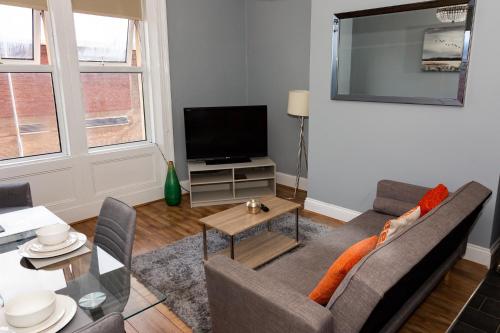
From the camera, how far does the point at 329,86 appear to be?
144 inches

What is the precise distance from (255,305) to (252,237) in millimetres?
1790

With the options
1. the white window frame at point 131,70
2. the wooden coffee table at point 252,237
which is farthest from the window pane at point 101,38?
the wooden coffee table at point 252,237

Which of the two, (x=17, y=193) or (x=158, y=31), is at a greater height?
(x=158, y=31)

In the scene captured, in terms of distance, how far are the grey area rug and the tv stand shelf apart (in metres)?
0.77

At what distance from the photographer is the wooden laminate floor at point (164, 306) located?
230 centimetres

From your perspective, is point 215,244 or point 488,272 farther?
point 215,244

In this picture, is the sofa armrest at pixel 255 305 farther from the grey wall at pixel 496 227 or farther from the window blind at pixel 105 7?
the window blind at pixel 105 7

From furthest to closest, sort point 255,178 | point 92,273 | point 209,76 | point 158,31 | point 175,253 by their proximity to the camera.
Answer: point 209,76 → point 255,178 → point 158,31 → point 175,253 → point 92,273

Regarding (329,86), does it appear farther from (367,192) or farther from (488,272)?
(488,272)

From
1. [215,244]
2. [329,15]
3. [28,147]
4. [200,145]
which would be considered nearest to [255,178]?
[200,145]

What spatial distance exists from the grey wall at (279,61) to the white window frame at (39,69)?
8.19 ft

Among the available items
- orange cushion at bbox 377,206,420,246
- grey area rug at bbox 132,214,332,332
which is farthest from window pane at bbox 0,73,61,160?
orange cushion at bbox 377,206,420,246

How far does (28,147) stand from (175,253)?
74.5 inches

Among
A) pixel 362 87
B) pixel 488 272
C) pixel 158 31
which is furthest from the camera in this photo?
pixel 158 31
